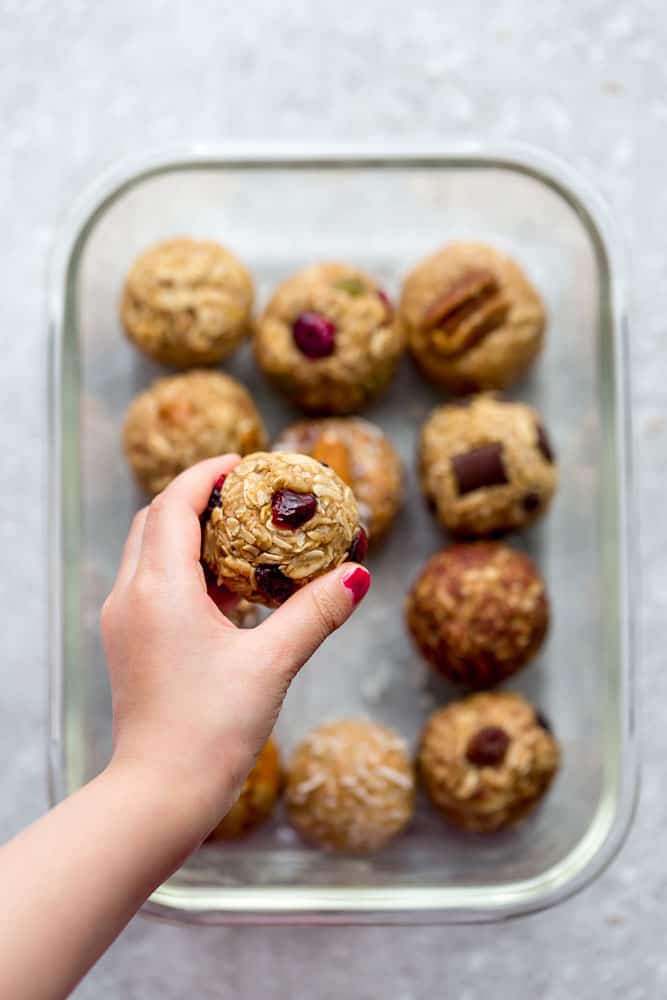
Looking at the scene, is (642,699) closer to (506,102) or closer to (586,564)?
(586,564)

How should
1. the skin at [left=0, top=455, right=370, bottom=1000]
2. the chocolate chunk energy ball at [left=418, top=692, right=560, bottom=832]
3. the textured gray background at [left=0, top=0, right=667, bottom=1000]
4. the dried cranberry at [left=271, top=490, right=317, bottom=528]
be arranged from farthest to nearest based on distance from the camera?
the textured gray background at [left=0, top=0, right=667, bottom=1000]
the chocolate chunk energy ball at [left=418, top=692, right=560, bottom=832]
the dried cranberry at [left=271, top=490, right=317, bottom=528]
the skin at [left=0, top=455, right=370, bottom=1000]

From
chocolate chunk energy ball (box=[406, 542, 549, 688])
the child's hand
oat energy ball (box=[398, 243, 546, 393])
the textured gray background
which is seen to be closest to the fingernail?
the child's hand

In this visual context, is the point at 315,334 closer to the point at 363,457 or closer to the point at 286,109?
the point at 363,457

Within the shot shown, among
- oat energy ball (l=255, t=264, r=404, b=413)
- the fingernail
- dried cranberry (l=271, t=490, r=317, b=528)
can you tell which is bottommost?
the fingernail

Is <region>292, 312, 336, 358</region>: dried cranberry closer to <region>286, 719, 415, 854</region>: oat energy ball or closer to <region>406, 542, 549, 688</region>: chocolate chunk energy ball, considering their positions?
<region>406, 542, 549, 688</region>: chocolate chunk energy ball

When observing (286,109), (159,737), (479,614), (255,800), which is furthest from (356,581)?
(286,109)

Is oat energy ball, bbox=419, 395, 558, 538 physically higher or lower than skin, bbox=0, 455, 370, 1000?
higher
